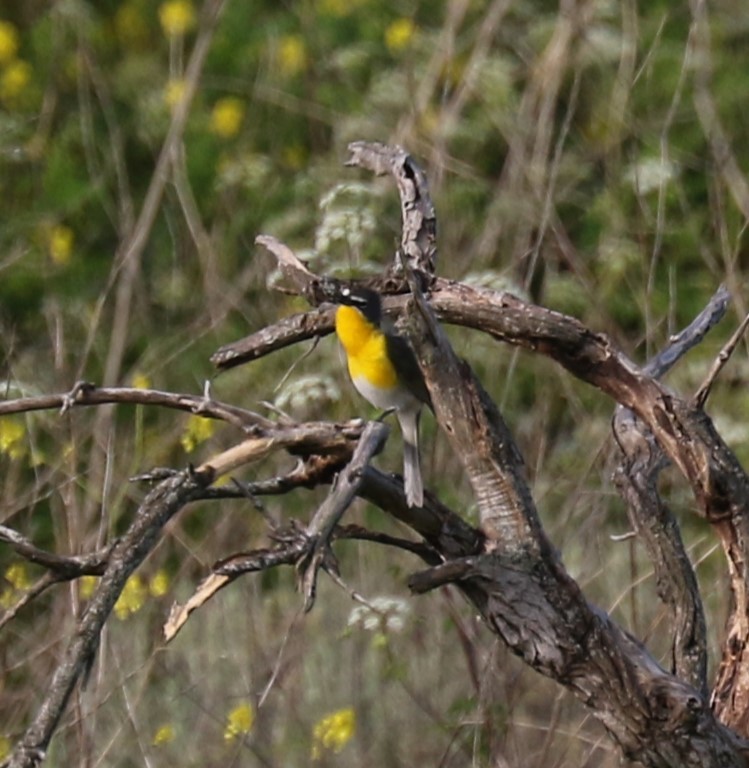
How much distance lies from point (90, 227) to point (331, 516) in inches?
214

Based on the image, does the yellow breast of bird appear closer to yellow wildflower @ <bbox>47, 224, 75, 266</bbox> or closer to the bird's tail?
the bird's tail

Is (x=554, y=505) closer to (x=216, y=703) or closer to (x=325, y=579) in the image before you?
(x=325, y=579)

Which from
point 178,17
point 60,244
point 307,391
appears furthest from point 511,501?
point 178,17

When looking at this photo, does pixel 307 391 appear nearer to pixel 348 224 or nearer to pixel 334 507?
pixel 348 224

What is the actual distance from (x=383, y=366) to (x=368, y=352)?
0.05 meters

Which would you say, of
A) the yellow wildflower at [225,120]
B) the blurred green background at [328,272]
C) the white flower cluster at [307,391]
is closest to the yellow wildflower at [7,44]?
the blurred green background at [328,272]

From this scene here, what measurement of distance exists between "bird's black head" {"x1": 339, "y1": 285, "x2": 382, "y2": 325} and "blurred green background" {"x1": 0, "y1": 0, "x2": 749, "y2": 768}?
0.72 ft

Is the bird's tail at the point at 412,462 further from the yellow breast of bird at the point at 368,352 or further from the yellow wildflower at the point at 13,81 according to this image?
the yellow wildflower at the point at 13,81

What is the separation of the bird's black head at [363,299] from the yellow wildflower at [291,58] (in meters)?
4.90

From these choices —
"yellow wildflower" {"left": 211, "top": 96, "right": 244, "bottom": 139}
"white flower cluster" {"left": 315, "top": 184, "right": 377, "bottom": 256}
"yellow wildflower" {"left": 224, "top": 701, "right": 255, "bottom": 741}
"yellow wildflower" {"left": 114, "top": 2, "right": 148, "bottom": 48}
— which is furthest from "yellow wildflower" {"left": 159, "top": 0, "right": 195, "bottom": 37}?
"yellow wildflower" {"left": 224, "top": 701, "right": 255, "bottom": 741}

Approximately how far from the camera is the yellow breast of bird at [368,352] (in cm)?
313

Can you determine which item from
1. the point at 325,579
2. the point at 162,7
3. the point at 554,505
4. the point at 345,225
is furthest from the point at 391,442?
the point at 162,7

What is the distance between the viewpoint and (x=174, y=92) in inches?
273

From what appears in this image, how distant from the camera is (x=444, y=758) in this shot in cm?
351
